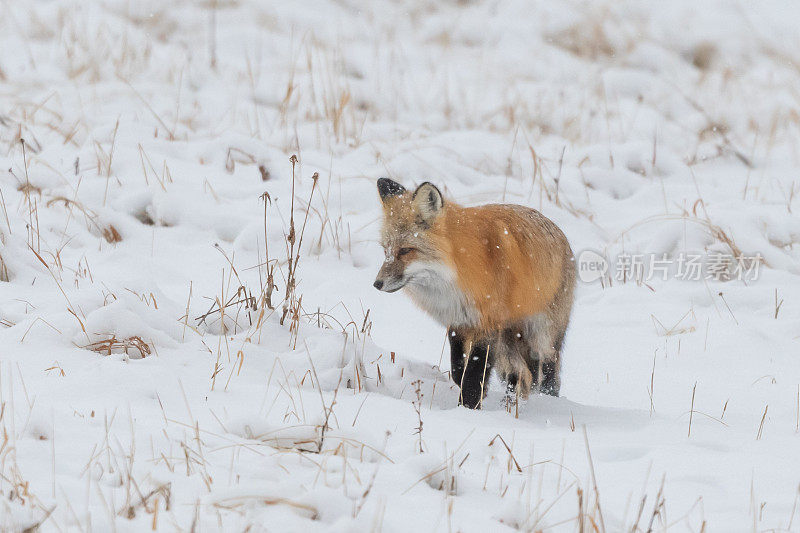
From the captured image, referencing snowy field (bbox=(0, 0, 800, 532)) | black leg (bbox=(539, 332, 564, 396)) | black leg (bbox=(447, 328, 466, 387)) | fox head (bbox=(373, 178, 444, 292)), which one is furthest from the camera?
black leg (bbox=(539, 332, 564, 396))

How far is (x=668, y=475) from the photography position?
10.7 feet

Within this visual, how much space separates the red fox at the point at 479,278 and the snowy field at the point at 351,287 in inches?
11.2

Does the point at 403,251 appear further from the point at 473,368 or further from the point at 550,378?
the point at 550,378

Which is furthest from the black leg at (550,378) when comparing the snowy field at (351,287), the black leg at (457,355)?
the black leg at (457,355)

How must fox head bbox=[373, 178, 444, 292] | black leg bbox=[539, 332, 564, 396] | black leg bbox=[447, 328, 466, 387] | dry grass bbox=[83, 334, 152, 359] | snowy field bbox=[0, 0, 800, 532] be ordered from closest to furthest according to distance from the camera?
1. snowy field bbox=[0, 0, 800, 532]
2. dry grass bbox=[83, 334, 152, 359]
3. fox head bbox=[373, 178, 444, 292]
4. black leg bbox=[447, 328, 466, 387]
5. black leg bbox=[539, 332, 564, 396]

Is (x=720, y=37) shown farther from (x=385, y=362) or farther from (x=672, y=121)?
Answer: (x=385, y=362)

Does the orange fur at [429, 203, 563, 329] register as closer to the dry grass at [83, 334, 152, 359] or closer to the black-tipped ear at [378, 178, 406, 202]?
the black-tipped ear at [378, 178, 406, 202]

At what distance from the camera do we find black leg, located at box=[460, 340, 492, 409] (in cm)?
466

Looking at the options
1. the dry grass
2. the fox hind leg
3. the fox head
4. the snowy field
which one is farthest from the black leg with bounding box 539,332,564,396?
the dry grass

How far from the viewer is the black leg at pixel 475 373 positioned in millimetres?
4660

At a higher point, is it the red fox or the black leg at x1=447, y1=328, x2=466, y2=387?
the red fox

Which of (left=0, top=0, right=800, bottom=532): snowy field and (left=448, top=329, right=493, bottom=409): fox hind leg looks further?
(left=448, top=329, right=493, bottom=409): fox hind leg

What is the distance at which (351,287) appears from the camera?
6148 mm

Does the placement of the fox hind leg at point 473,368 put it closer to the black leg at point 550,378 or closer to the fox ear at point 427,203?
the black leg at point 550,378
